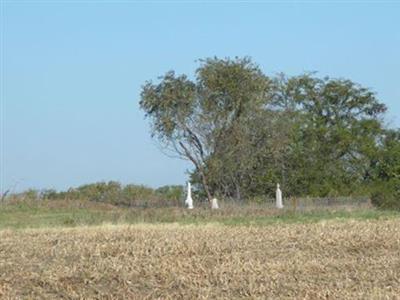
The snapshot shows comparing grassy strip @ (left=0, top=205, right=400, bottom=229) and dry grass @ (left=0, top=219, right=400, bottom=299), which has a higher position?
grassy strip @ (left=0, top=205, right=400, bottom=229)

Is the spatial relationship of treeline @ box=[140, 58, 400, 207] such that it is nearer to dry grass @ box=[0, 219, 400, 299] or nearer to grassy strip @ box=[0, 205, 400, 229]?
grassy strip @ box=[0, 205, 400, 229]

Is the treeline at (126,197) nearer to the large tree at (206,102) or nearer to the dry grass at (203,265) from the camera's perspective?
the large tree at (206,102)

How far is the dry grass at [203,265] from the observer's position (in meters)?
9.05

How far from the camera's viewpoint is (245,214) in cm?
2191

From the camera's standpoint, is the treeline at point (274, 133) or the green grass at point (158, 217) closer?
the green grass at point (158, 217)

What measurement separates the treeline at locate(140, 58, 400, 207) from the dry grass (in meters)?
17.1

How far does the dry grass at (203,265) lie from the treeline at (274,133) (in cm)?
1710

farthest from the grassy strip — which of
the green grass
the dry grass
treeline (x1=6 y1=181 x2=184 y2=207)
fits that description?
treeline (x1=6 y1=181 x2=184 y2=207)

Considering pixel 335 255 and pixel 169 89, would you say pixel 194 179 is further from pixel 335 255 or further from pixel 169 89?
pixel 335 255

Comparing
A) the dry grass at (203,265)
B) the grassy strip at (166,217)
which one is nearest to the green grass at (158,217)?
the grassy strip at (166,217)

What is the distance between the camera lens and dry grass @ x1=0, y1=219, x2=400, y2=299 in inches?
356

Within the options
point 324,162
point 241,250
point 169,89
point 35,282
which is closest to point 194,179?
point 169,89

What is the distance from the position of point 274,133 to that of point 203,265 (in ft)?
88.2

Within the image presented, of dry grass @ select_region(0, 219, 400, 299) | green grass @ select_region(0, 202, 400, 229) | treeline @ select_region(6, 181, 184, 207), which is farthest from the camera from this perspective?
treeline @ select_region(6, 181, 184, 207)
